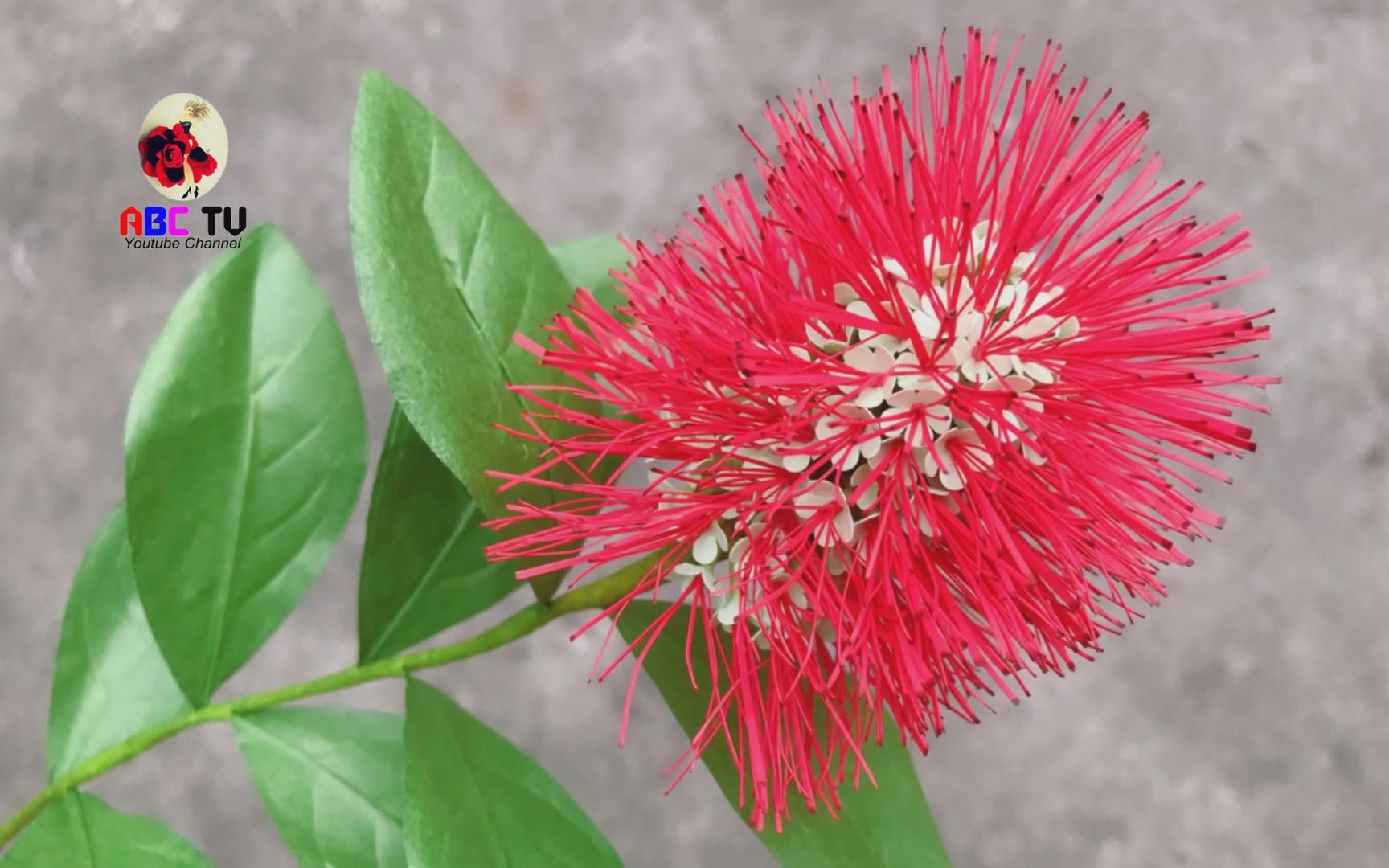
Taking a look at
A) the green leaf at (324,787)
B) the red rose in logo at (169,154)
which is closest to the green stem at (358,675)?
the green leaf at (324,787)

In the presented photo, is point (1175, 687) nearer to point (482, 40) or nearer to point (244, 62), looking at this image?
point (482, 40)

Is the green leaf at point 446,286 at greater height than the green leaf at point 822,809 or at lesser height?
greater

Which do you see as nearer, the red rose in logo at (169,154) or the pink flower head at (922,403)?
the pink flower head at (922,403)

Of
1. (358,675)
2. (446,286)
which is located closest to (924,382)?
(446,286)

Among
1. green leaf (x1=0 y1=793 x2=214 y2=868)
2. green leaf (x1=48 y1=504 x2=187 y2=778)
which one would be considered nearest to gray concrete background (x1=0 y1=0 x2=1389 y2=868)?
green leaf (x1=48 y1=504 x2=187 y2=778)

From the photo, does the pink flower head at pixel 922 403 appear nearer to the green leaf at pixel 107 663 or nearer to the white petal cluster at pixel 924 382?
the white petal cluster at pixel 924 382

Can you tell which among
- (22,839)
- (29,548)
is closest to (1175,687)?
(22,839)
